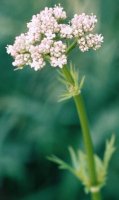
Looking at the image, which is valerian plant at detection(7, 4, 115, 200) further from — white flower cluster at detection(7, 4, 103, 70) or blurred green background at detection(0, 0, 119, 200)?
blurred green background at detection(0, 0, 119, 200)

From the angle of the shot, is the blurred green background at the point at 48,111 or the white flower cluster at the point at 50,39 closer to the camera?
the white flower cluster at the point at 50,39

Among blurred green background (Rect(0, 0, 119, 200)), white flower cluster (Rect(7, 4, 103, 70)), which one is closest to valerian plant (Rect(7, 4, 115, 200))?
white flower cluster (Rect(7, 4, 103, 70))

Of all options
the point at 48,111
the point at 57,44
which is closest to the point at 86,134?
the point at 57,44

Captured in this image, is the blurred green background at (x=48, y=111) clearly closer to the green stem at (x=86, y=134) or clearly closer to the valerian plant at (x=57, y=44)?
the green stem at (x=86, y=134)

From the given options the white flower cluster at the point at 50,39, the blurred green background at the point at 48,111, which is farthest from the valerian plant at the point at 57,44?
the blurred green background at the point at 48,111

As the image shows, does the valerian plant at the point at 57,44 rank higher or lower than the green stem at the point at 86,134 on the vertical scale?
higher

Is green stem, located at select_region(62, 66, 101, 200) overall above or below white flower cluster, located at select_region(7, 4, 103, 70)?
below

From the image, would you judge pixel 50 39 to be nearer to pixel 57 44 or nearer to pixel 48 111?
pixel 57 44
